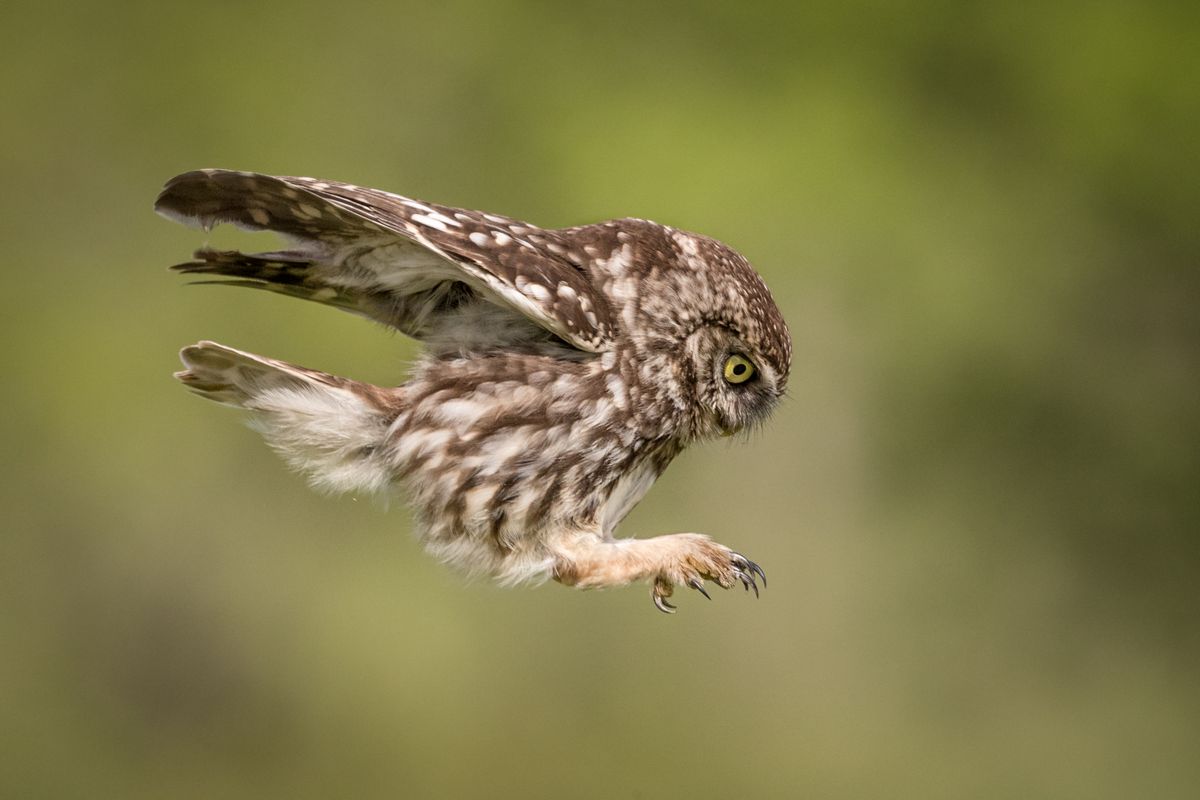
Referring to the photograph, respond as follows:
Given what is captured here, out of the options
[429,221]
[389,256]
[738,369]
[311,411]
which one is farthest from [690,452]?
[429,221]

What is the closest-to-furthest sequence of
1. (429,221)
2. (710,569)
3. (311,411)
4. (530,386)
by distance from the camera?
(429,221) → (710,569) → (530,386) → (311,411)

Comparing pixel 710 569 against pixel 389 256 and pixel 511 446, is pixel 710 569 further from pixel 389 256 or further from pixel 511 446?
pixel 389 256

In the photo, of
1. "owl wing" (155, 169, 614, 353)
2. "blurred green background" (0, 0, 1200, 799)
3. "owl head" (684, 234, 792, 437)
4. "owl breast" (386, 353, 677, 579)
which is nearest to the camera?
"owl wing" (155, 169, 614, 353)

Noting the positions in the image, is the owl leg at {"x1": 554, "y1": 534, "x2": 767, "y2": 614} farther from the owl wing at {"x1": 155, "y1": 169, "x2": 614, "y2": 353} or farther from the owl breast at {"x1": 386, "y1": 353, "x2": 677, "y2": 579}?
the owl wing at {"x1": 155, "y1": 169, "x2": 614, "y2": 353}

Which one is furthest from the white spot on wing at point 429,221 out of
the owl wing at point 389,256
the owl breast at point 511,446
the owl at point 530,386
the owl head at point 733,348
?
the owl head at point 733,348

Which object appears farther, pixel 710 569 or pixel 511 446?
pixel 511 446

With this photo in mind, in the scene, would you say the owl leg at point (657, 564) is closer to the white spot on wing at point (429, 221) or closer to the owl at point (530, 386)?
the owl at point (530, 386)

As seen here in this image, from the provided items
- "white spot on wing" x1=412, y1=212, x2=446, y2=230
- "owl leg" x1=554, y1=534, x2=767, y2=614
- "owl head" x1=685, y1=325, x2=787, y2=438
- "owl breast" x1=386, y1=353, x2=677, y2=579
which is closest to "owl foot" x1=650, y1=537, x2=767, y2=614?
"owl leg" x1=554, y1=534, x2=767, y2=614
